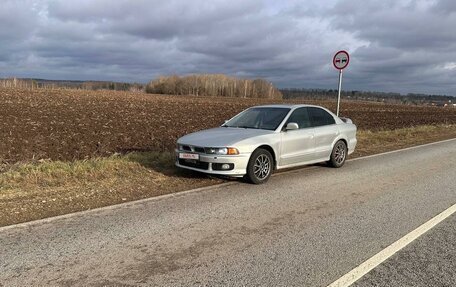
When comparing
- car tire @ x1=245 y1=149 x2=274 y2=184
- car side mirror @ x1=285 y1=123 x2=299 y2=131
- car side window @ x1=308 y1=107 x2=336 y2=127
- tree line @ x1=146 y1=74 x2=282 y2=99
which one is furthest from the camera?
tree line @ x1=146 y1=74 x2=282 y2=99

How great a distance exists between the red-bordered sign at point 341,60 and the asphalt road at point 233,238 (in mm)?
7112

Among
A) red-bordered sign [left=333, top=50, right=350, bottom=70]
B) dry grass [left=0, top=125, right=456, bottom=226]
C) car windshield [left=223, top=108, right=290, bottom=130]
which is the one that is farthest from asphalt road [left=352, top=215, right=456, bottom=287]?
red-bordered sign [left=333, top=50, right=350, bottom=70]

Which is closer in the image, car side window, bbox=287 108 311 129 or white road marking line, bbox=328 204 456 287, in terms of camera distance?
white road marking line, bbox=328 204 456 287

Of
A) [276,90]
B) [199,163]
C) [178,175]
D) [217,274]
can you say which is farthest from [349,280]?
[276,90]

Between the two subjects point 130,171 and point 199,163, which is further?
point 130,171

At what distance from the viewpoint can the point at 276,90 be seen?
425 ft

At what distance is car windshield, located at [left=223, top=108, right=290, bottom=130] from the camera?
881 centimetres

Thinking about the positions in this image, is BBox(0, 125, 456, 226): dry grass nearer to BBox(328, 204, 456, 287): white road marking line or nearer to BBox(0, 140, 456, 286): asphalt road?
BBox(0, 140, 456, 286): asphalt road

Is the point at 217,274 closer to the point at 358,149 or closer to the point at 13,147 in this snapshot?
the point at 13,147

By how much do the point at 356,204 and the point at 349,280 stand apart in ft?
9.77

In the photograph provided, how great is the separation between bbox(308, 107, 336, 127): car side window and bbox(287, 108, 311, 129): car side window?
20 cm

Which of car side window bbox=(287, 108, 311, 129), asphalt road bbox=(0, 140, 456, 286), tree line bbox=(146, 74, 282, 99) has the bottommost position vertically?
asphalt road bbox=(0, 140, 456, 286)

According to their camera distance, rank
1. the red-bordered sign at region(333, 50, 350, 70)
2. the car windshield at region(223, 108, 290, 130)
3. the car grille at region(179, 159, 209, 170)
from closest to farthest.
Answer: the car grille at region(179, 159, 209, 170), the car windshield at region(223, 108, 290, 130), the red-bordered sign at region(333, 50, 350, 70)

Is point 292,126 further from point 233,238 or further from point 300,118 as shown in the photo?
point 233,238
